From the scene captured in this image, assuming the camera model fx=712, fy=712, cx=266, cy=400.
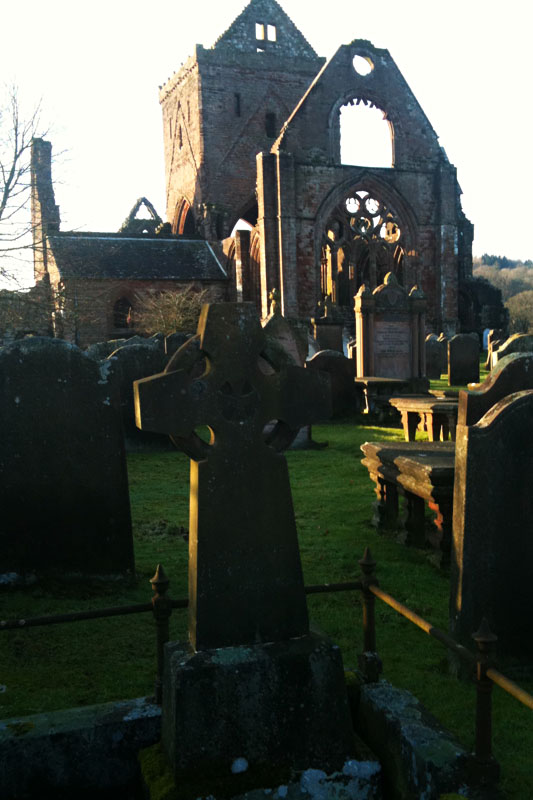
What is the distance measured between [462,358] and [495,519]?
1842 cm

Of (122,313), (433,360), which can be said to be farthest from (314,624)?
(122,313)

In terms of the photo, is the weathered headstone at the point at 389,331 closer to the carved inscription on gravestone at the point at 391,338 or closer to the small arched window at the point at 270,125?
the carved inscription on gravestone at the point at 391,338

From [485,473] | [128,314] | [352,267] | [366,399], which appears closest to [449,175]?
[352,267]

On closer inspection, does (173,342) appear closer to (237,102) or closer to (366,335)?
(366,335)

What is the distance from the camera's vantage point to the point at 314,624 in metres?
3.18

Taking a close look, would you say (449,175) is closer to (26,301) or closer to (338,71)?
(338,71)

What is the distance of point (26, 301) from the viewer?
59.1 feet

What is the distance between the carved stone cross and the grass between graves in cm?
42

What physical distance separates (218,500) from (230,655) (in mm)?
603

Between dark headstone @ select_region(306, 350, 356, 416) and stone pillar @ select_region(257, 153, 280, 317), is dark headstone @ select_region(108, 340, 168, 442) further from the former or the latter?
stone pillar @ select_region(257, 153, 280, 317)

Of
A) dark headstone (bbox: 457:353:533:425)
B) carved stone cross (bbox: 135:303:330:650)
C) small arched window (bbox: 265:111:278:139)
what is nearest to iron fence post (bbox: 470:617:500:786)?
carved stone cross (bbox: 135:303:330:650)

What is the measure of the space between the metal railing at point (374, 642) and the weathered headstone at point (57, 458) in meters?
2.18

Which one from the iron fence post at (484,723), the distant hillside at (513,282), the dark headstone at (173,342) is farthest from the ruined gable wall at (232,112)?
the iron fence post at (484,723)

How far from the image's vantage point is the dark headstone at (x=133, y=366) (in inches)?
466
